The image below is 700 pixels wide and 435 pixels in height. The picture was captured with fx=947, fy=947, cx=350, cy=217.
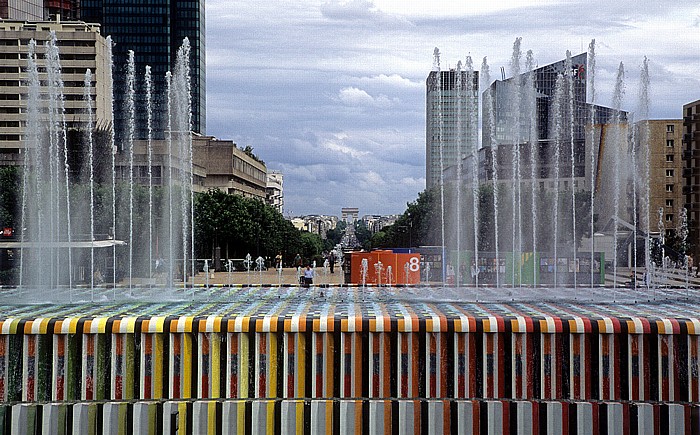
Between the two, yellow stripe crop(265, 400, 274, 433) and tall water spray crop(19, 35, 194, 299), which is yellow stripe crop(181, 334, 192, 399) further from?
tall water spray crop(19, 35, 194, 299)

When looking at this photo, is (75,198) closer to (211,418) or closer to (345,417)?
(211,418)

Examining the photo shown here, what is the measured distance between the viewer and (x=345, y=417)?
23.9 m

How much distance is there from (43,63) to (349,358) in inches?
3311

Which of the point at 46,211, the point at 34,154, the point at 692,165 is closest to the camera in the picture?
the point at 46,211

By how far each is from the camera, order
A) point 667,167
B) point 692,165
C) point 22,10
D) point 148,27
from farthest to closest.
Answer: point 148,27 → point 22,10 → point 667,167 → point 692,165

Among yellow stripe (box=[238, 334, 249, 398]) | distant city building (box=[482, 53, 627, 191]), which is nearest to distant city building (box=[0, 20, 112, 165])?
distant city building (box=[482, 53, 627, 191])

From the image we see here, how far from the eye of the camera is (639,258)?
2665 inches

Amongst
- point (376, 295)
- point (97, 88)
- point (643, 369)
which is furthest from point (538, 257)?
point (97, 88)

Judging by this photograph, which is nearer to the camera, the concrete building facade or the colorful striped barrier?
the colorful striped barrier

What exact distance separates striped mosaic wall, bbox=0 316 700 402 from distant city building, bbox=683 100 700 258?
58.6 metres

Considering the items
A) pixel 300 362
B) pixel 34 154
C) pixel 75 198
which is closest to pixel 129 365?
pixel 300 362

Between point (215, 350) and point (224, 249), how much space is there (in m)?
61.5

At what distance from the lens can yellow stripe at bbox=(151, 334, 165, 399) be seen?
24.0 m

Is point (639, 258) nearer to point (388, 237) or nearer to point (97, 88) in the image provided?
point (388, 237)
